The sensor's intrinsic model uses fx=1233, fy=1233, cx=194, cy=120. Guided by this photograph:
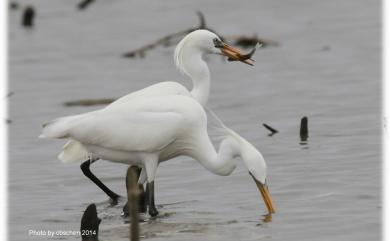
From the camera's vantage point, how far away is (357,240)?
370 inches

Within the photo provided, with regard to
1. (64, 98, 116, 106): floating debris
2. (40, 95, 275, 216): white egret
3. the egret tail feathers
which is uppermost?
(40, 95, 275, 216): white egret

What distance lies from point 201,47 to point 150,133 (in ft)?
3.84

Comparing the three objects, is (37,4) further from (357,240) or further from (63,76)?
(357,240)

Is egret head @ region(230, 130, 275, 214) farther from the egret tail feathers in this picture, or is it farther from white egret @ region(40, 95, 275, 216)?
the egret tail feathers

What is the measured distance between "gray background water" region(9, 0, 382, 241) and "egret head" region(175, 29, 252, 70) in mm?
1241

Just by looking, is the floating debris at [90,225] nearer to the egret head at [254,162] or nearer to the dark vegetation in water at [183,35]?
the egret head at [254,162]

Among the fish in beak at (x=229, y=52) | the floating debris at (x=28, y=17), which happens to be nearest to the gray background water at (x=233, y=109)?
the floating debris at (x=28, y=17)

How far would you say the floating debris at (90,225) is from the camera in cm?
928

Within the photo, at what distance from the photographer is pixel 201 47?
37.3 feet

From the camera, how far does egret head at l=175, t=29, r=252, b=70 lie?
11.3 metres

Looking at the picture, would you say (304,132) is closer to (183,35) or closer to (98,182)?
(98,182)

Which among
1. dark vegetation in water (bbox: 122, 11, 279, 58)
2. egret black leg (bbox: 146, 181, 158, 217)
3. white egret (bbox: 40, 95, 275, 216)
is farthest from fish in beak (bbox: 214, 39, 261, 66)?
dark vegetation in water (bbox: 122, 11, 279, 58)

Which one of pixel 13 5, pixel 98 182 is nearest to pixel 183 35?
pixel 13 5

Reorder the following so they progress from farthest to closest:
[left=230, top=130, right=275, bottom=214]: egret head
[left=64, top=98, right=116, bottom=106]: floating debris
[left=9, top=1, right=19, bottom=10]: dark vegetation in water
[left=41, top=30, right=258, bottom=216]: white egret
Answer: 1. [left=9, top=1, right=19, bottom=10]: dark vegetation in water
2. [left=64, top=98, right=116, bottom=106]: floating debris
3. [left=41, top=30, right=258, bottom=216]: white egret
4. [left=230, top=130, right=275, bottom=214]: egret head
